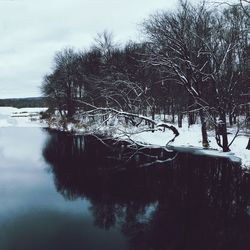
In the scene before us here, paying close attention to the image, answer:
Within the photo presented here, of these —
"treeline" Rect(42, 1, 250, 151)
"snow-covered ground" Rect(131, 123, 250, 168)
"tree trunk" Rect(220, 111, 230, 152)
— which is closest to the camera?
"snow-covered ground" Rect(131, 123, 250, 168)

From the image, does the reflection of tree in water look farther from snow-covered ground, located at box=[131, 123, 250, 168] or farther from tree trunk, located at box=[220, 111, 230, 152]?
tree trunk, located at box=[220, 111, 230, 152]

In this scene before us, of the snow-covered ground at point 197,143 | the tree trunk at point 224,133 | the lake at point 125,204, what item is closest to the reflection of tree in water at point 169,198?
the lake at point 125,204

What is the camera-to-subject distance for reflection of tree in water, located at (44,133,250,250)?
963cm

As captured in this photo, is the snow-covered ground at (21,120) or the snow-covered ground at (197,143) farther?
the snow-covered ground at (21,120)

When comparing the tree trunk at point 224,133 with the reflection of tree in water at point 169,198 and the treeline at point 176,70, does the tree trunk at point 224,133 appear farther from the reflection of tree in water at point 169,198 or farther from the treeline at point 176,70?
the reflection of tree in water at point 169,198

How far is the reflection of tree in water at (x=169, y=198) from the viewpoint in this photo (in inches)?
379

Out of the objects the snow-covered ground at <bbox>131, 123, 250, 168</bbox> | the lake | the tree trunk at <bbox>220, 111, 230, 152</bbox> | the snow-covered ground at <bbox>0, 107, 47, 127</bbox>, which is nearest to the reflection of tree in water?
the lake

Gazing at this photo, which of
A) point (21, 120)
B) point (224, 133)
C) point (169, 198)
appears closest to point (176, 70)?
point (224, 133)

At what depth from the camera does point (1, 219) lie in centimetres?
1137

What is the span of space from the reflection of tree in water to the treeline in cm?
416

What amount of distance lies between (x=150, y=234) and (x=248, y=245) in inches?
106

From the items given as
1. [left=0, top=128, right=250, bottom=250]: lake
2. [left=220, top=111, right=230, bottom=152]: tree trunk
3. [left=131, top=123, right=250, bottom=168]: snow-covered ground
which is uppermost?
[left=220, top=111, right=230, bottom=152]: tree trunk

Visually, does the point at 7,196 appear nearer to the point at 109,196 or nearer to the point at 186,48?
the point at 109,196

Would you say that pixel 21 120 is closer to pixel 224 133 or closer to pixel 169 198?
pixel 224 133
